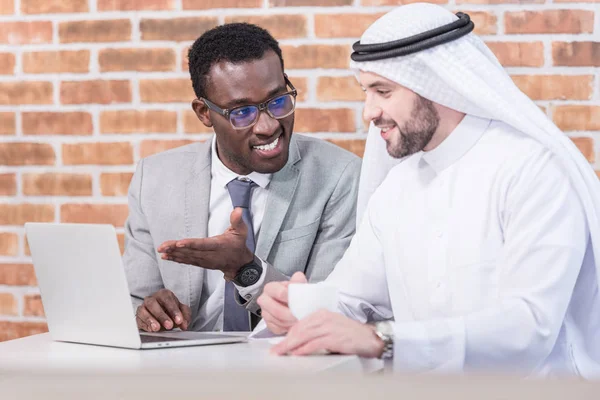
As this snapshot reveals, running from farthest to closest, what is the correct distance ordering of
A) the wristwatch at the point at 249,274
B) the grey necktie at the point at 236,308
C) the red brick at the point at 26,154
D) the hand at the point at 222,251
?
the red brick at the point at 26,154, the grey necktie at the point at 236,308, the wristwatch at the point at 249,274, the hand at the point at 222,251

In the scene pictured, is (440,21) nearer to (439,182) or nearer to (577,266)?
(439,182)

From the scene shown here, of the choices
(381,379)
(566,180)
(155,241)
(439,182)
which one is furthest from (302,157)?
(381,379)

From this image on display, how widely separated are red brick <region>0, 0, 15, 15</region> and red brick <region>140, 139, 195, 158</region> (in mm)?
718

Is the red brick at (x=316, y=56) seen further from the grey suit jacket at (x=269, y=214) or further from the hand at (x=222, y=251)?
the hand at (x=222, y=251)

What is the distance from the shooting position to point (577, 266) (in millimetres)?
1701

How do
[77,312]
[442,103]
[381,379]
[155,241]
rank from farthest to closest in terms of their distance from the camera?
[155,241] → [442,103] → [77,312] → [381,379]

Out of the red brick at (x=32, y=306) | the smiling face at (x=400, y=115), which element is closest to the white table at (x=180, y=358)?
the smiling face at (x=400, y=115)

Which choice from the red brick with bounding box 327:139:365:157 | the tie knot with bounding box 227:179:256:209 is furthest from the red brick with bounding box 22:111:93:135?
the red brick with bounding box 327:139:365:157

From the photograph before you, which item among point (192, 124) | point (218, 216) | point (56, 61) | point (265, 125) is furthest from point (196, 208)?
point (56, 61)

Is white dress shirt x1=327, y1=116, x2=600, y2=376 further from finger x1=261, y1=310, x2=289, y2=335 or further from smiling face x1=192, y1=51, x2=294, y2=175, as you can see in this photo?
smiling face x1=192, y1=51, x2=294, y2=175

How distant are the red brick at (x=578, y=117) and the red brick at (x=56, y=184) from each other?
Result: 1676 mm

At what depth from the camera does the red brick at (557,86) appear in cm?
275

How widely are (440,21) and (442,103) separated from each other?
19 cm

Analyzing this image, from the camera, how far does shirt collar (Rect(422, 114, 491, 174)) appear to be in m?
1.97
